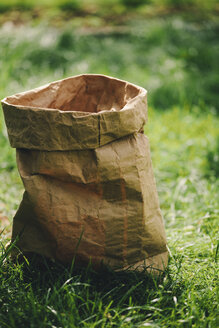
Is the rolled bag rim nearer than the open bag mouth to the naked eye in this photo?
Yes

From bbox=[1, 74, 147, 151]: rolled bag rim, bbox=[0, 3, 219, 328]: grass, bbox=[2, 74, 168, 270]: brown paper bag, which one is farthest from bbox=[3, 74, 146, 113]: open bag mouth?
bbox=[0, 3, 219, 328]: grass

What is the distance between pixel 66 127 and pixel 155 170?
1.59 m

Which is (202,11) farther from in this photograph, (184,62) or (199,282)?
(199,282)

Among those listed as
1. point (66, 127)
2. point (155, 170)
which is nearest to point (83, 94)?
point (66, 127)

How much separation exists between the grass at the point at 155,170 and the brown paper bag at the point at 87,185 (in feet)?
0.34

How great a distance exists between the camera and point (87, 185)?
1.50 meters

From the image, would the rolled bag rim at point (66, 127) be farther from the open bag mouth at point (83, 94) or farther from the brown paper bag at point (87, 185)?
the open bag mouth at point (83, 94)

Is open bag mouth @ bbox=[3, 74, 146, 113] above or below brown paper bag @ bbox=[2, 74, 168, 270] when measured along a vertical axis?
above

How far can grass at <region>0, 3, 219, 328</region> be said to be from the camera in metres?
1.40

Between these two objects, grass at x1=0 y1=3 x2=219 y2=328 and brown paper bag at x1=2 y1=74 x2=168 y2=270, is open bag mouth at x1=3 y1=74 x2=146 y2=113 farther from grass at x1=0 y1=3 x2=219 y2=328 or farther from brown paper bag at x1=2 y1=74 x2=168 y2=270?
grass at x1=0 y1=3 x2=219 y2=328

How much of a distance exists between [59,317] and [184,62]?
4.17 m

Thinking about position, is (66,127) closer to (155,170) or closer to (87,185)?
(87,185)

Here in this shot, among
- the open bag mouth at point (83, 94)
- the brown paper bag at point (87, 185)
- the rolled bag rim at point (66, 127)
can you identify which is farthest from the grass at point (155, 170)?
the open bag mouth at point (83, 94)

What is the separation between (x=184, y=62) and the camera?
4.84 meters
